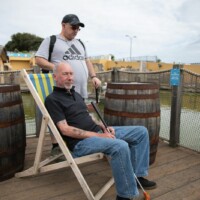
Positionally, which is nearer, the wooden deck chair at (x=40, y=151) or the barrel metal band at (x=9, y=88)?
the wooden deck chair at (x=40, y=151)

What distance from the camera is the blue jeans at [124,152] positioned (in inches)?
87.2

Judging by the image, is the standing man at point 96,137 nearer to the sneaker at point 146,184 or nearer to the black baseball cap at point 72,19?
the sneaker at point 146,184

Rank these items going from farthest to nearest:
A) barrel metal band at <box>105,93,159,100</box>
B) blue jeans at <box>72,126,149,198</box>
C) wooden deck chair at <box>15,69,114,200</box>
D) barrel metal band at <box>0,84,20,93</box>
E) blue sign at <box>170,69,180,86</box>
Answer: blue sign at <box>170,69,180,86</box>
barrel metal band at <box>105,93,159,100</box>
barrel metal band at <box>0,84,20,93</box>
wooden deck chair at <box>15,69,114,200</box>
blue jeans at <box>72,126,149,198</box>

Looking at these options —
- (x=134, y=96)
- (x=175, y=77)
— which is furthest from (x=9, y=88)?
(x=175, y=77)

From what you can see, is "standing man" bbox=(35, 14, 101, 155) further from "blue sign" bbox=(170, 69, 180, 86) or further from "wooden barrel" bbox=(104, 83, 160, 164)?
"blue sign" bbox=(170, 69, 180, 86)

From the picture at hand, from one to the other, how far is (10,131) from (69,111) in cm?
76

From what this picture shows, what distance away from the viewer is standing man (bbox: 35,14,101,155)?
10.2 ft

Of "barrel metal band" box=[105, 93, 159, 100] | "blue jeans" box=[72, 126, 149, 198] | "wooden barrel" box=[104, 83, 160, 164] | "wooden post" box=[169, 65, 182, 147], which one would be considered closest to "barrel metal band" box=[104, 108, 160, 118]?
"wooden barrel" box=[104, 83, 160, 164]

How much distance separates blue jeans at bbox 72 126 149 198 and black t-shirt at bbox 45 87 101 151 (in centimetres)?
17

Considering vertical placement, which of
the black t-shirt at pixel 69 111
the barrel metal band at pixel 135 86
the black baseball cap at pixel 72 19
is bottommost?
the black t-shirt at pixel 69 111

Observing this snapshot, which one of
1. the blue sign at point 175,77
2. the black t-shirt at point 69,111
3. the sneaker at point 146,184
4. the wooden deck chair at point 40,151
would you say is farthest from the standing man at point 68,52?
the blue sign at point 175,77

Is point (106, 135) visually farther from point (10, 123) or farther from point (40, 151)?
point (10, 123)

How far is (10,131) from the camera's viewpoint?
2.85m

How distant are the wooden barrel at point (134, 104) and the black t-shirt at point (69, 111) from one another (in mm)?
654
